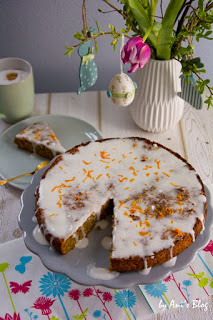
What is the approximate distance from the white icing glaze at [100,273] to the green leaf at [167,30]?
1.07 metres

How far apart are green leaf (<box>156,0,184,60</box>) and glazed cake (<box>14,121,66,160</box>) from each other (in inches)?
27.6

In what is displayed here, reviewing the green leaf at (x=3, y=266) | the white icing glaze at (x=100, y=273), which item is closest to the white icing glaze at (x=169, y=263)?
the white icing glaze at (x=100, y=273)

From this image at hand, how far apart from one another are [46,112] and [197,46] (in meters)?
1.02

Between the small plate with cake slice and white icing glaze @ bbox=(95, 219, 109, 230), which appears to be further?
white icing glaze @ bbox=(95, 219, 109, 230)

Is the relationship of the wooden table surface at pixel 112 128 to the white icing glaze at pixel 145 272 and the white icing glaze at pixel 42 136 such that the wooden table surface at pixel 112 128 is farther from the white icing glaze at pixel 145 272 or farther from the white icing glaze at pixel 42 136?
the white icing glaze at pixel 145 272

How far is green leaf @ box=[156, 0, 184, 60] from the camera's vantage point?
1.87m

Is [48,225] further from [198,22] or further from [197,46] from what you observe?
[197,46]

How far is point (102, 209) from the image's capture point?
70.3 inches

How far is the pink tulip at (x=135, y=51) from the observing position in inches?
69.7

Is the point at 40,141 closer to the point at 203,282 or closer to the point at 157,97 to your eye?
the point at 157,97

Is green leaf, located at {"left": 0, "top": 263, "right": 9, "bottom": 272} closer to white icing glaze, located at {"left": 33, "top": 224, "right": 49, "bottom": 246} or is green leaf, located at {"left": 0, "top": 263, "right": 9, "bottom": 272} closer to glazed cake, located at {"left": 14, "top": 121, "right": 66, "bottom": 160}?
white icing glaze, located at {"left": 33, "top": 224, "right": 49, "bottom": 246}

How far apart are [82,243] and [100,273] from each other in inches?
7.2

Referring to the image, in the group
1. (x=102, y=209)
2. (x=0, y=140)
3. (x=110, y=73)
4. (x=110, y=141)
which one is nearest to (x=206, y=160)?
(x=110, y=141)

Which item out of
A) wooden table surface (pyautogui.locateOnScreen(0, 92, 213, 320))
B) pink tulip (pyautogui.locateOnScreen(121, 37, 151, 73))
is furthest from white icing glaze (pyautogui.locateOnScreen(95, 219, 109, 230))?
pink tulip (pyautogui.locateOnScreen(121, 37, 151, 73))
